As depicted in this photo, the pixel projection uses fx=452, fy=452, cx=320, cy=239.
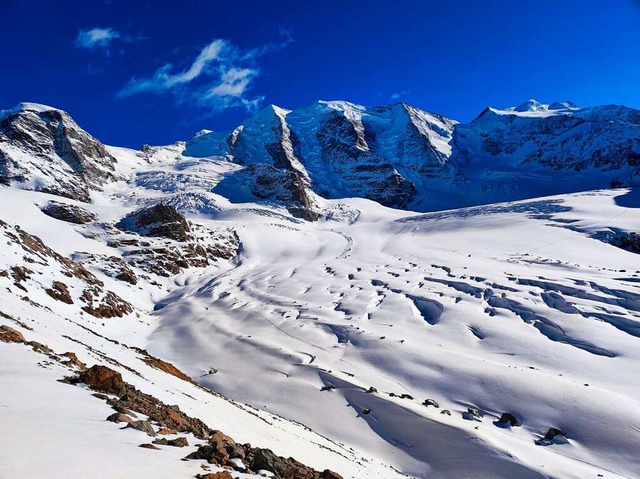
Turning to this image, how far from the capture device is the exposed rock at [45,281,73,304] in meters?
37.7

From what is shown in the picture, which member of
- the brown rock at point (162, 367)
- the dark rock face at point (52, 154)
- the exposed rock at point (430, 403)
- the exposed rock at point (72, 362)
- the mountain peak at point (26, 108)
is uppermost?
the mountain peak at point (26, 108)

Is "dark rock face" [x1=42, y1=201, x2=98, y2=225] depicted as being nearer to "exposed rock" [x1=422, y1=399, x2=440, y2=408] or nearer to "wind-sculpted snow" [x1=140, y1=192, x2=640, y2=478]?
"wind-sculpted snow" [x1=140, y1=192, x2=640, y2=478]

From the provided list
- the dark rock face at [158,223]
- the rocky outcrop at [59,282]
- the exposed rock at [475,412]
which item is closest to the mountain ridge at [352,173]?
the dark rock face at [158,223]

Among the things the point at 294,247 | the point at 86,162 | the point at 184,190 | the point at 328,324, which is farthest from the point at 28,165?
the point at 328,324

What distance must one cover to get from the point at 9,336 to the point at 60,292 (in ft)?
93.1

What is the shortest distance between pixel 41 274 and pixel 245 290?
910 inches

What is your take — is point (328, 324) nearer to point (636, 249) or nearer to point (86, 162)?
point (636, 249)

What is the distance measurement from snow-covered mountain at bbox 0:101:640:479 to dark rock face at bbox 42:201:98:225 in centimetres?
62

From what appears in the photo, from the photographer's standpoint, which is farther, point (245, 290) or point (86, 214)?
point (86, 214)

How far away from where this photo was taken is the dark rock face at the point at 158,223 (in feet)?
276

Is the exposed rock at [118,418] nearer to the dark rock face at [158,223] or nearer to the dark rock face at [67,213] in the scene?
the dark rock face at [158,223]

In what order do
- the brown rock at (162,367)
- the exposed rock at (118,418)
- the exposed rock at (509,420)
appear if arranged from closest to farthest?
the exposed rock at (118,418), the exposed rock at (509,420), the brown rock at (162,367)

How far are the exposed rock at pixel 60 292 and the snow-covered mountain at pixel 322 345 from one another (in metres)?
0.22

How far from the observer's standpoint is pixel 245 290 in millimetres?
56750
